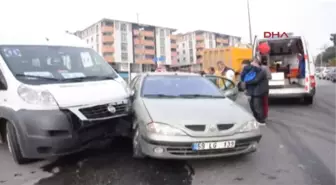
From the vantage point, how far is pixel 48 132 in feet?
13.3

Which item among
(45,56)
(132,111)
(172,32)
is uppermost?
(172,32)

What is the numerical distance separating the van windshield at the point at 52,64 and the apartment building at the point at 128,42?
5677 cm

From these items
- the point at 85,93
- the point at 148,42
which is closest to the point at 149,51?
the point at 148,42

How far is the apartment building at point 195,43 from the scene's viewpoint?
8644cm

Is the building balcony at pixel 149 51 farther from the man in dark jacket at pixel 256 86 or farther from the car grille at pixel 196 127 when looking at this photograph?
the car grille at pixel 196 127

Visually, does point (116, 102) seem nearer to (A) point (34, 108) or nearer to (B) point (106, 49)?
(A) point (34, 108)

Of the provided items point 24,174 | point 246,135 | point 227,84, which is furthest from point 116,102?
point 227,84

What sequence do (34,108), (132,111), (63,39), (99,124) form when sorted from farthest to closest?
(63,39) → (132,111) → (99,124) → (34,108)

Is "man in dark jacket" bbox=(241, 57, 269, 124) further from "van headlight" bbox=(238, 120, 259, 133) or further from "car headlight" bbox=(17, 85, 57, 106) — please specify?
"car headlight" bbox=(17, 85, 57, 106)

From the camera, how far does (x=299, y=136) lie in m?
5.92

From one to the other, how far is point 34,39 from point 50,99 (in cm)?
160

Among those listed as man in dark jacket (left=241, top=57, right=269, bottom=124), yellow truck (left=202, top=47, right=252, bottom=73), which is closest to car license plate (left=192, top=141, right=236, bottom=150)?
man in dark jacket (left=241, top=57, right=269, bottom=124)

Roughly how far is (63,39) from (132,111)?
6.53ft

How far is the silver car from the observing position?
3.92 m
